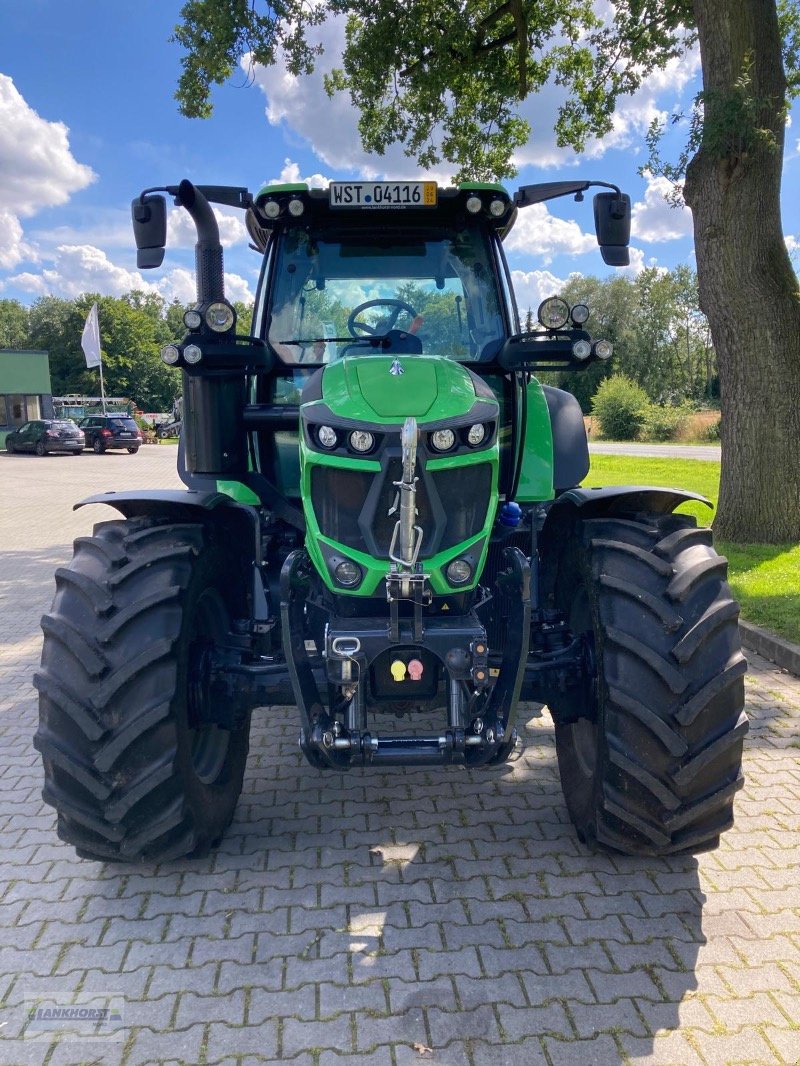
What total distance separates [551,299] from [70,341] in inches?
2925

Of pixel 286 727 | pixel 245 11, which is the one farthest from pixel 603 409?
pixel 286 727

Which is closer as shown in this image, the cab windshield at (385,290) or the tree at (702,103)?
the cab windshield at (385,290)

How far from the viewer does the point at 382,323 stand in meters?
4.08

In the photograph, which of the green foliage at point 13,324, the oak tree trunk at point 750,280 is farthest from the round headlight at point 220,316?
the green foliage at point 13,324

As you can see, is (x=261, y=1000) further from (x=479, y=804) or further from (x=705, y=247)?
(x=705, y=247)

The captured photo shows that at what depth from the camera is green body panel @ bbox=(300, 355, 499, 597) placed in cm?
284

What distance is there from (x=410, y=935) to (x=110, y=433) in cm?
3295

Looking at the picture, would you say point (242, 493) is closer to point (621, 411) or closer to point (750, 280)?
point (750, 280)

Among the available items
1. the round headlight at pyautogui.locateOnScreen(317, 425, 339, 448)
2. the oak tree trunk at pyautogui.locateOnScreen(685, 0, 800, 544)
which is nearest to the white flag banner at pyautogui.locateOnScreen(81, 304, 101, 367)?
the oak tree trunk at pyautogui.locateOnScreen(685, 0, 800, 544)

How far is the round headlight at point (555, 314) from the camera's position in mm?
3553

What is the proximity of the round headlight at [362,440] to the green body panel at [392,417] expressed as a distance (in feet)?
0.12

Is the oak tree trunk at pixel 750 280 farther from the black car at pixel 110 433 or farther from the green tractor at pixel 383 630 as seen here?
the black car at pixel 110 433

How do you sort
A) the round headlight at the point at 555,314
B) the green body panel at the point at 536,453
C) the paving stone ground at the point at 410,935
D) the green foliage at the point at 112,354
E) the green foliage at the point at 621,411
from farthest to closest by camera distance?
the green foliage at the point at 112,354
the green foliage at the point at 621,411
the green body panel at the point at 536,453
the round headlight at the point at 555,314
the paving stone ground at the point at 410,935

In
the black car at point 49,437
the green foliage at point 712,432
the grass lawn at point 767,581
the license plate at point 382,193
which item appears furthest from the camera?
the green foliage at point 712,432
